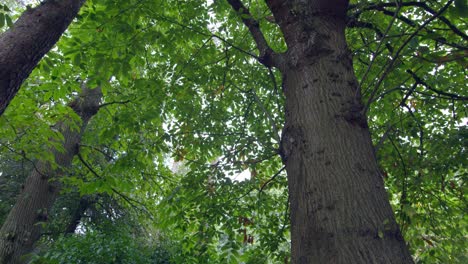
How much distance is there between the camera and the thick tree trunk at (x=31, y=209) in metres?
4.81

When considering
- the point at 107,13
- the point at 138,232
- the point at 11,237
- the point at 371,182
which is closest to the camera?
the point at 371,182

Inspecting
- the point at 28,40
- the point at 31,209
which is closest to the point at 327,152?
the point at 28,40

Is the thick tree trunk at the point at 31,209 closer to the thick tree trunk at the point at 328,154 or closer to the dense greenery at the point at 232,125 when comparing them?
the dense greenery at the point at 232,125

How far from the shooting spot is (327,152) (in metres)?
1.83

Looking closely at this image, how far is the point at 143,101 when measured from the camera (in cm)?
420

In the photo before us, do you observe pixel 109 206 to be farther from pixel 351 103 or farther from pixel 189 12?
pixel 351 103

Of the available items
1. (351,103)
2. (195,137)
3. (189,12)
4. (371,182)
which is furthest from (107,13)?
(371,182)

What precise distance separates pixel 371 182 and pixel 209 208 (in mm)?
2210

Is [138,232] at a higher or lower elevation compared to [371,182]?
higher

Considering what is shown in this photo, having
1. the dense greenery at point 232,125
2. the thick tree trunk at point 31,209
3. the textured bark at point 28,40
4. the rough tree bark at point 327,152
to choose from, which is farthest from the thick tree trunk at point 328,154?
the thick tree trunk at point 31,209

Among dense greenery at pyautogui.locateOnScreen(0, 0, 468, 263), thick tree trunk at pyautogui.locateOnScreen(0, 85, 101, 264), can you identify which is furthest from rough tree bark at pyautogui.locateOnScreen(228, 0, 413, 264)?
thick tree trunk at pyautogui.locateOnScreen(0, 85, 101, 264)

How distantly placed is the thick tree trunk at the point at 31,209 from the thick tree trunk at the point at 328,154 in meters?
3.56

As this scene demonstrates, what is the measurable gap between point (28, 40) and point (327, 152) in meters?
2.24

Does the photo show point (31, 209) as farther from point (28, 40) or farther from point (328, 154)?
point (328, 154)
